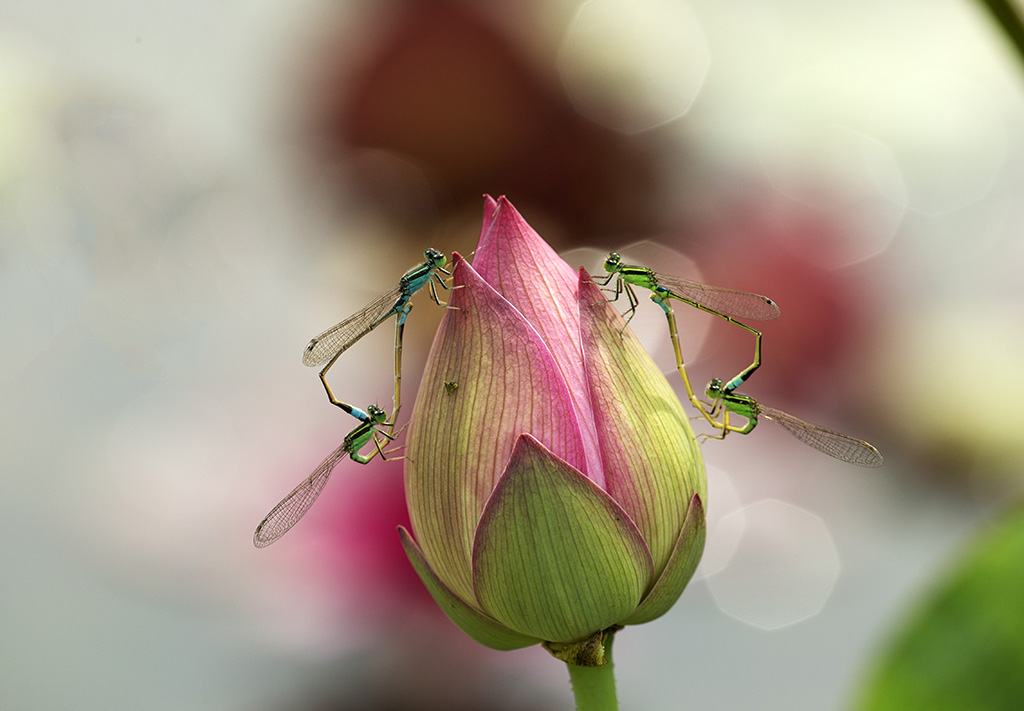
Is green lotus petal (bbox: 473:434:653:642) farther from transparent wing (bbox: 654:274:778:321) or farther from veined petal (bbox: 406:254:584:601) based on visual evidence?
transparent wing (bbox: 654:274:778:321)

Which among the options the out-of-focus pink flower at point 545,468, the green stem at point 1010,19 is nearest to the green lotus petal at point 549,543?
the out-of-focus pink flower at point 545,468

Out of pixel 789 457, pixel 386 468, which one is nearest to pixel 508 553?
pixel 386 468

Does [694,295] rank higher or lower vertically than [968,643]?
higher

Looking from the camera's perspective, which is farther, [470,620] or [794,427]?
[794,427]

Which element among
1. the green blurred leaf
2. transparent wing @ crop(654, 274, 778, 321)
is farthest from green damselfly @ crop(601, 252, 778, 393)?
the green blurred leaf

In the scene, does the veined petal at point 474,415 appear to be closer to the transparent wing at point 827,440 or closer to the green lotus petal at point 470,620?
the green lotus petal at point 470,620

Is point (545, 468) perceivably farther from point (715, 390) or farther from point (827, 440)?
point (827, 440)

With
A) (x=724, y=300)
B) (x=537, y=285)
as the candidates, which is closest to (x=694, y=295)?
(x=724, y=300)
